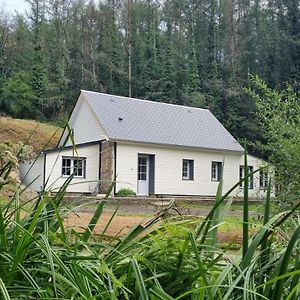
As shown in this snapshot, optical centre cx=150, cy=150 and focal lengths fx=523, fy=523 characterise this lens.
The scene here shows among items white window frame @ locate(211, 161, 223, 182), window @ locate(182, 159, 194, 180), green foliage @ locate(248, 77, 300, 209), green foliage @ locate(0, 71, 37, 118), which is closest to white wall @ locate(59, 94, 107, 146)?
window @ locate(182, 159, 194, 180)

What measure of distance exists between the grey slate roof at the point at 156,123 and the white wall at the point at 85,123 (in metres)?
0.61

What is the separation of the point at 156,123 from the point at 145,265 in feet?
81.3

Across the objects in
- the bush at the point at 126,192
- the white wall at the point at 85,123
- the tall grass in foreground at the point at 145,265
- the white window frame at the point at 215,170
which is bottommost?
the bush at the point at 126,192

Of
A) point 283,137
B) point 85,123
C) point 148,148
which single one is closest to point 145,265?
point 283,137

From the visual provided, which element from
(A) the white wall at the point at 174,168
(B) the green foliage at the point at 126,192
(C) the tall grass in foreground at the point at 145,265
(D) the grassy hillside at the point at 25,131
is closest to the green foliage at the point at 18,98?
(D) the grassy hillside at the point at 25,131

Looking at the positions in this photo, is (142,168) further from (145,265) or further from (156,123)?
(145,265)

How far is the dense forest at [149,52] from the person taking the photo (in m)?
Answer: 43.6

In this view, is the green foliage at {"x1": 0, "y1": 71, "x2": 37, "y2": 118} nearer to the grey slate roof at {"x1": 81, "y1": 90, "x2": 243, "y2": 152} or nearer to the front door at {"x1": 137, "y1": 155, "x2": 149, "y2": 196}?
the grey slate roof at {"x1": 81, "y1": 90, "x2": 243, "y2": 152}

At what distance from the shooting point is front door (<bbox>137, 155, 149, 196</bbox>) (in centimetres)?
2410

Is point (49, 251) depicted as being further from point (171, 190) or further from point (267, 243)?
point (171, 190)

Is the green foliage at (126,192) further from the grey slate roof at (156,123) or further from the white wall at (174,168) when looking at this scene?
the grey slate roof at (156,123)

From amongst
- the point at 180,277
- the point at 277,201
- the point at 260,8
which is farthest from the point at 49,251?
the point at 260,8

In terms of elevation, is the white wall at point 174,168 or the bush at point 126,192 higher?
the white wall at point 174,168

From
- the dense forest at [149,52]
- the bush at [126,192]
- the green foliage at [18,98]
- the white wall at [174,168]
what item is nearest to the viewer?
the bush at [126,192]
